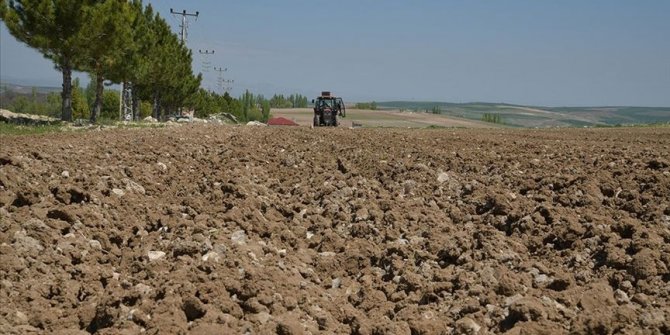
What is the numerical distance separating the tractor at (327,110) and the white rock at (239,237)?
2185cm

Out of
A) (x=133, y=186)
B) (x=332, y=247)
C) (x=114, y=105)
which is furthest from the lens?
(x=114, y=105)

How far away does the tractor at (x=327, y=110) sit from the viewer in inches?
1086

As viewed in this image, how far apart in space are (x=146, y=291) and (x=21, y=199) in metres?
2.12

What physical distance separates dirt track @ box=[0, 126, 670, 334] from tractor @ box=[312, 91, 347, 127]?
1905 cm

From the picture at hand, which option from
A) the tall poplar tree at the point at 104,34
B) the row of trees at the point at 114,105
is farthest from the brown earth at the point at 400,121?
the tall poplar tree at the point at 104,34

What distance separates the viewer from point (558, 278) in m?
4.61

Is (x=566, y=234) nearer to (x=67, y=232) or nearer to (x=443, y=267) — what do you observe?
(x=443, y=267)

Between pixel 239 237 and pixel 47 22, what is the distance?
17357 mm

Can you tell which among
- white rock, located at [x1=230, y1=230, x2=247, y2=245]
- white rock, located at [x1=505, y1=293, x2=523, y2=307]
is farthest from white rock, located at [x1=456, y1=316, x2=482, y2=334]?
white rock, located at [x1=230, y1=230, x2=247, y2=245]

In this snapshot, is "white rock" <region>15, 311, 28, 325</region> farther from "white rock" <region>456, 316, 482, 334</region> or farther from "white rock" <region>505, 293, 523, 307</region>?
"white rock" <region>505, 293, 523, 307</region>

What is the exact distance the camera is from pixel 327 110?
90.7 feet

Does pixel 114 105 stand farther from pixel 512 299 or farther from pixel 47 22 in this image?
pixel 512 299

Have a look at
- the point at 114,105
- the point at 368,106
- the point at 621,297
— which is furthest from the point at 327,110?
the point at 368,106

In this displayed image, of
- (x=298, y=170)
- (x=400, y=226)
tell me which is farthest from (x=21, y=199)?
(x=298, y=170)
